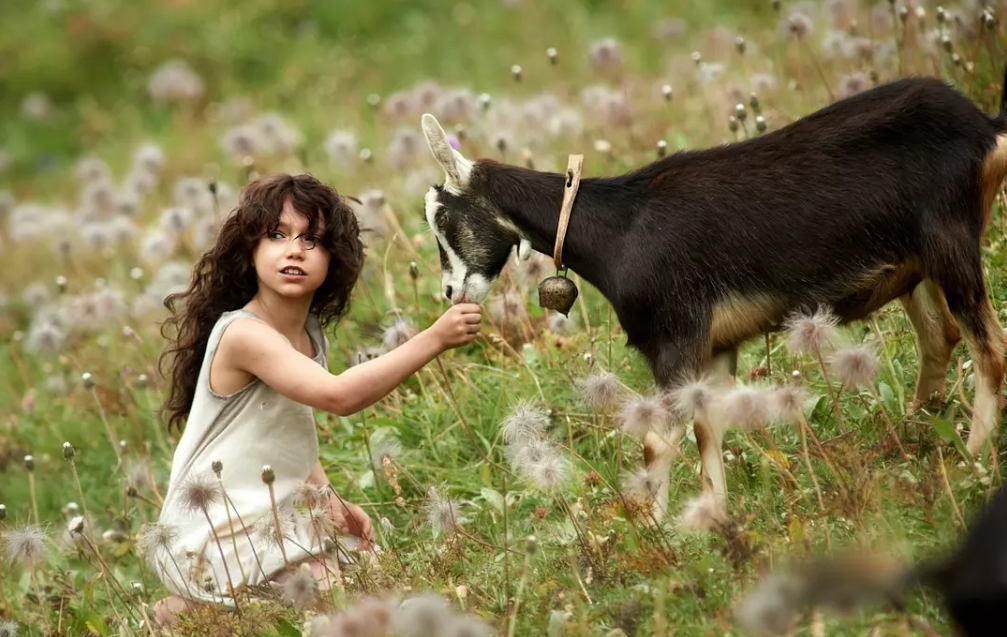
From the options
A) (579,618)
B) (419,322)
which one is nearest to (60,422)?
(419,322)

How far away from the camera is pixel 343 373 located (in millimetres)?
4516

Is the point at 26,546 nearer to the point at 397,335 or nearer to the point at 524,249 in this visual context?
the point at 397,335

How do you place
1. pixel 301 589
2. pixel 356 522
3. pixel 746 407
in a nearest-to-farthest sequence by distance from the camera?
pixel 746 407
pixel 301 589
pixel 356 522

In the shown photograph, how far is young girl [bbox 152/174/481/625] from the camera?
4.55 m

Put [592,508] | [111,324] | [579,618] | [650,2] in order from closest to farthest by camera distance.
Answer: [579,618] → [592,508] → [111,324] → [650,2]

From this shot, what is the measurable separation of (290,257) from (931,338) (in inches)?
95.5

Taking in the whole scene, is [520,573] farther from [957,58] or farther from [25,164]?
[25,164]

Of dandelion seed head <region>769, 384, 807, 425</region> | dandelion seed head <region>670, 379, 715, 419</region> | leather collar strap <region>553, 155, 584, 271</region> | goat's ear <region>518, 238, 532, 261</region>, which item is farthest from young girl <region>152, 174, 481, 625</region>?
dandelion seed head <region>769, 384, 807, 425</region>

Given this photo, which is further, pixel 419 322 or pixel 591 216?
pixel 419 322

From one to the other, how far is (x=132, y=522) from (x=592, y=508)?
2835 mm

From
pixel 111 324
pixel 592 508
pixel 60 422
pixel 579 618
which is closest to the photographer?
pixel 579 618

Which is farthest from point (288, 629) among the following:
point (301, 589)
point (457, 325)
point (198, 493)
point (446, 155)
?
point (446, 155)

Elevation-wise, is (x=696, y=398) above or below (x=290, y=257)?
below

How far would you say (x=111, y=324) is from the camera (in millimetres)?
8172
